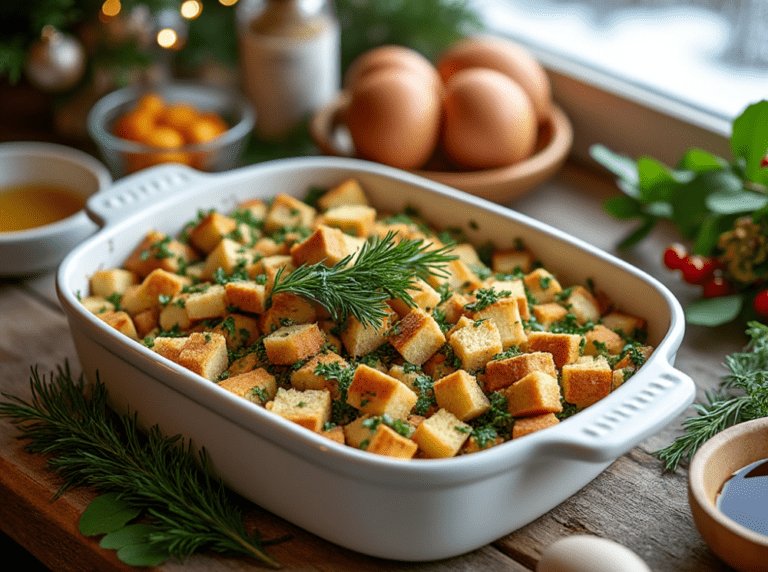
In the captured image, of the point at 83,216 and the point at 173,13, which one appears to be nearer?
the point at 83,216

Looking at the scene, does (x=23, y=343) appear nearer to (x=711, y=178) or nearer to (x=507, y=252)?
(x=507, y=252)

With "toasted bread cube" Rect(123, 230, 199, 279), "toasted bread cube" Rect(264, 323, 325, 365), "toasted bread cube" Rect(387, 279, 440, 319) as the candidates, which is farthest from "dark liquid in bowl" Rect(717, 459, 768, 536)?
"toasted bread cube" Rect(123, 230, 199, 279)

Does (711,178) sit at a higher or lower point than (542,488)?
higher

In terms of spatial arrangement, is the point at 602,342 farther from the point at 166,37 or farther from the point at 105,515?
the point at 166,37

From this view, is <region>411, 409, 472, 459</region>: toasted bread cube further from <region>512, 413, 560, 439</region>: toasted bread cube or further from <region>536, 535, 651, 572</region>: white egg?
<region>536, 535, 651, 572</region>: white egg

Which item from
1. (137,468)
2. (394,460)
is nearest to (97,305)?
(137,468)

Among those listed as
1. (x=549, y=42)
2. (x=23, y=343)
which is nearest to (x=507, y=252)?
(x=23, y=343)
